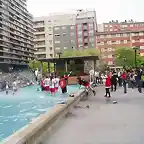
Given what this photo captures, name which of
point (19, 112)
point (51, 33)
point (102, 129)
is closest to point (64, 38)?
point (51, 33)

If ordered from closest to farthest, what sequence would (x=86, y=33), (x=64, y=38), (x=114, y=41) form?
(x=114, y=41) → (x=86, y=33) → (x=64, y=38)

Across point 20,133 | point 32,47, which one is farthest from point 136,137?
point 32,47

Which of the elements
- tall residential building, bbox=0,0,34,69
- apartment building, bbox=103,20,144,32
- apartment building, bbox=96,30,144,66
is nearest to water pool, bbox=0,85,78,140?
tall residential building, bbox=0,0,34,69

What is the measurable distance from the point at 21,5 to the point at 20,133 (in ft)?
398

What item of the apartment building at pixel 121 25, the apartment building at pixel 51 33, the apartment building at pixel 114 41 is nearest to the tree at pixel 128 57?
the apartment building at pixel 114 41

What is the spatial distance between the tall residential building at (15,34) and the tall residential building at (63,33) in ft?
17.4

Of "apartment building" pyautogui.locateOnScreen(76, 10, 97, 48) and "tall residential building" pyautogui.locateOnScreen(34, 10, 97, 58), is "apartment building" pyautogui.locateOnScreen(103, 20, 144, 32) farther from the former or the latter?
"apartment building" pyautogui.locateOnScreen(76, 10, 97, 48)

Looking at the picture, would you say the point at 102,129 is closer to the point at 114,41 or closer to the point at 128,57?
the point at 128,57

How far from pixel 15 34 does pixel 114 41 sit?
35.1 m

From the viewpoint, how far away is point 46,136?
777 centimetres

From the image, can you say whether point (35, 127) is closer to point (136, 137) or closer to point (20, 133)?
point (20, 133)

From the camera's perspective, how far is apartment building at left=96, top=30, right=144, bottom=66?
352 ft

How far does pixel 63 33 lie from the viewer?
119 meters

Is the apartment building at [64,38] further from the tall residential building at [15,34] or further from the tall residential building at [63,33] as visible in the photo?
the tall residential building at [15,34]
